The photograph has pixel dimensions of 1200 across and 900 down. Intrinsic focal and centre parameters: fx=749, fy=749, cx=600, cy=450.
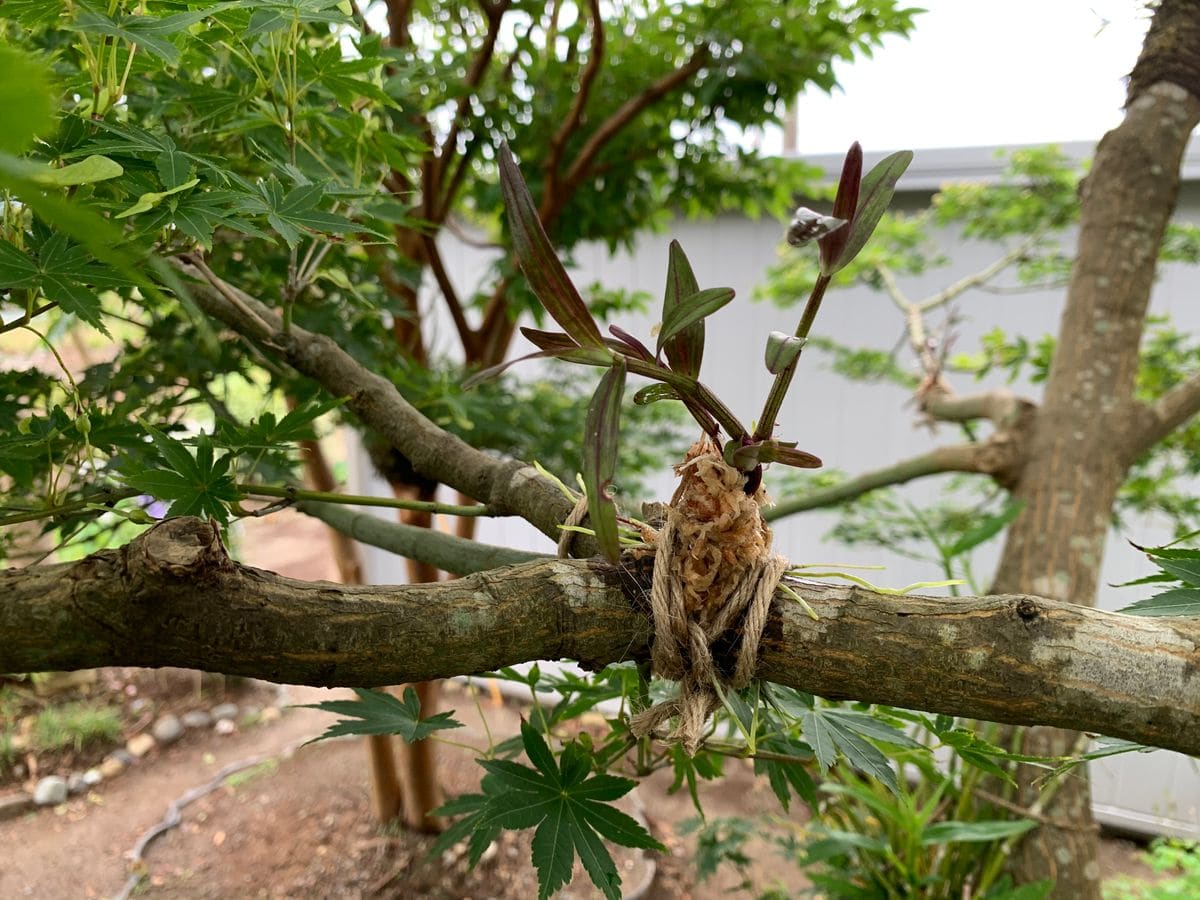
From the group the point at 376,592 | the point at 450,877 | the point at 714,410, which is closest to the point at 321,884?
the point at 450,877

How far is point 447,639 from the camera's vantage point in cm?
37

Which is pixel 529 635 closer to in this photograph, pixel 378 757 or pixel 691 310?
pixel 691 310

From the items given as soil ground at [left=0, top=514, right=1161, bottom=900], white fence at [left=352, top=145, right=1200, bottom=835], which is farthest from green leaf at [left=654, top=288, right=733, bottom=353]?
white fence at [left=352, top=145, right=1200, bottom=835]

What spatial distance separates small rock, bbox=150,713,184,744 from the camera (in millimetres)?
2418

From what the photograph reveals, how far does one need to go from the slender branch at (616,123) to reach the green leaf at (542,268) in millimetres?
1110

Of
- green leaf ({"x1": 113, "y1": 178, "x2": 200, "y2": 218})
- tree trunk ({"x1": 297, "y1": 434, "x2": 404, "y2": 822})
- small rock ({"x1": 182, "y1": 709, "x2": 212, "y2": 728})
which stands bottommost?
small rock ({"x1": 182, "y1": 709, "x2": 212, "y2": 728})

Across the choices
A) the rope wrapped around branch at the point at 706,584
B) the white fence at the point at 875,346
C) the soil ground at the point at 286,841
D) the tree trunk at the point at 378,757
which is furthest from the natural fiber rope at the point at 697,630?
the white fence at the point at 875,346

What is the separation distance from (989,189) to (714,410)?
200cm

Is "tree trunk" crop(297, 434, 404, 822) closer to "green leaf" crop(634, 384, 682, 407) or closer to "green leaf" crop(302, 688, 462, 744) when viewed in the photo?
"green leaf" crop(302, 688, 462, 744)

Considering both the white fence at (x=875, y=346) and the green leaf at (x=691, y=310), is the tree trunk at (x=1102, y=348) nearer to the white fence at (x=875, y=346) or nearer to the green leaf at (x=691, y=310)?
the white fence at (x=875, y=346)

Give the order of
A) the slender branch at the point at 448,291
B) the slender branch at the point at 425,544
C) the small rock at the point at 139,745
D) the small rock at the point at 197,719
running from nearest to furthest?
1. the slender branch at the point at 425,544
2. the slender branch at the point at 448,291
3. the small rock at the point at 139,745
4. the small rock at the point at 197,719

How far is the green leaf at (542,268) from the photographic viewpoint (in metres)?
0.34

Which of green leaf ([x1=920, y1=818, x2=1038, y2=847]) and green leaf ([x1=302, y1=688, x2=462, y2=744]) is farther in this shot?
green leaf ([x1=920, y1=818, x2=1038, y2=847])

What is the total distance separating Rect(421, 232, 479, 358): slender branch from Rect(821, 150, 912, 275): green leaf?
3.63ft
